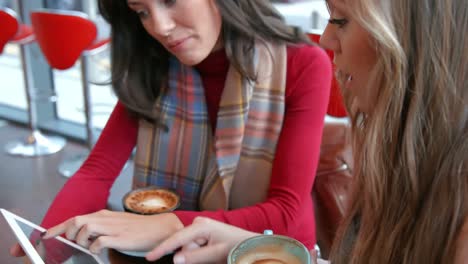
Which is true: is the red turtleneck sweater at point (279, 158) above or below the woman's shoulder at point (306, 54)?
below

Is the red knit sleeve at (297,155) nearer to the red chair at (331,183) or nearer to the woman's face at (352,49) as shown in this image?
the red chair at (331,183)

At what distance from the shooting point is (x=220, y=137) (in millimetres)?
1309

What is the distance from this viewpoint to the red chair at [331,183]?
4.54 feet

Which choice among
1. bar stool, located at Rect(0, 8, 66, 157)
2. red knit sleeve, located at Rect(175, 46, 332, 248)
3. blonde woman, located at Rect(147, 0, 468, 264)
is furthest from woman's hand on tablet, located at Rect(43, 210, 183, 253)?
bar stool, located at Rect(0, 8, 66, 157)

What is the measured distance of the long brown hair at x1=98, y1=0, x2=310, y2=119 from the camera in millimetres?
1256

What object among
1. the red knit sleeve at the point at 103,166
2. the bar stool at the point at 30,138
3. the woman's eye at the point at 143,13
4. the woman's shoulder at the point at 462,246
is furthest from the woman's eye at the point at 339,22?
Answer: the bar stool at the point at 30,138

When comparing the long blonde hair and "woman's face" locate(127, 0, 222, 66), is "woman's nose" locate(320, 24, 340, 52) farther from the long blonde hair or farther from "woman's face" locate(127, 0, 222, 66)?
"woman's face" locate(127, 0, 222, 66)

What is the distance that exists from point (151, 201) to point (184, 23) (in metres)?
0.45

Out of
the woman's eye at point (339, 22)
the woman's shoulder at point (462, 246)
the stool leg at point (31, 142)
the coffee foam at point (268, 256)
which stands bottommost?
the stool leg at point (31, 142)

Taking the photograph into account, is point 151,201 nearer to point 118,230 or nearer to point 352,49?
point 118,230

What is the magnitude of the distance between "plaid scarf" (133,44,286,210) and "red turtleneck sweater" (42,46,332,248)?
1.3 inches

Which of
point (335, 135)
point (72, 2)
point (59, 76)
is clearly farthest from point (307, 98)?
point (59, 76)

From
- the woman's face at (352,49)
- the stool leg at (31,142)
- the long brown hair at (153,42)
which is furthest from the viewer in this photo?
the stool leg at (31,142)

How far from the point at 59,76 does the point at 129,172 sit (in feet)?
6.15
